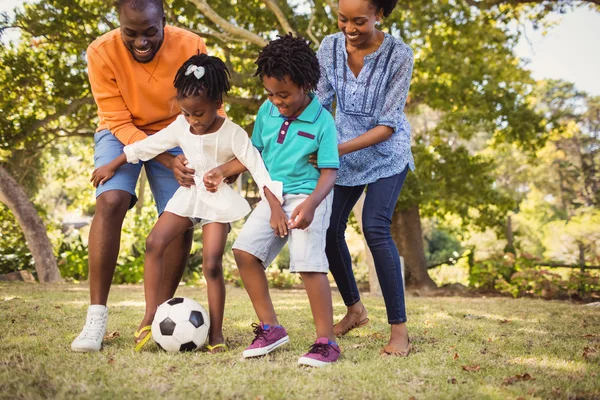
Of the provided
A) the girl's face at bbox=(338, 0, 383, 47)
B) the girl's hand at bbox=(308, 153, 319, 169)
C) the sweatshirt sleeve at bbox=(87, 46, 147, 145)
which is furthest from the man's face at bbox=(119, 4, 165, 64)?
the girl's hand at bbox=(308, 153, 319, 169)

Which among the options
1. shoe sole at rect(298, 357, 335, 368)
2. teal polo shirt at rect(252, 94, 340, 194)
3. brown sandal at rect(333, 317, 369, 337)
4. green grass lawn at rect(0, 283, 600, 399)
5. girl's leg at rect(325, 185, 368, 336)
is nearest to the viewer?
green grass lawn at rect(0, 283, 600, 399)

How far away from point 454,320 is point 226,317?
1.92 metres

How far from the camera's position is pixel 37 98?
457 inches

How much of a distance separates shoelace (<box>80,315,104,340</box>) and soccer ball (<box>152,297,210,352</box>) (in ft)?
1.02

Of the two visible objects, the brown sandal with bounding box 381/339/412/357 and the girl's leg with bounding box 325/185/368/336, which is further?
the girl's leg with bounding box 325/185/368/336

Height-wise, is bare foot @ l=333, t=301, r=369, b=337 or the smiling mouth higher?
the smiling mouth

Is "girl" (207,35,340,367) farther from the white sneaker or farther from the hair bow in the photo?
the white sneaker

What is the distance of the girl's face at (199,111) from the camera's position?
10.9 ft

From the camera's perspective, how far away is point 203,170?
140 inches

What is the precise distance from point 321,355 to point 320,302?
1.01 feet

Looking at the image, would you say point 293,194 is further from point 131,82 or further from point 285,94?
point 131,82

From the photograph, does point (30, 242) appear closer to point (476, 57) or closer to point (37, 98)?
point (37, 98)

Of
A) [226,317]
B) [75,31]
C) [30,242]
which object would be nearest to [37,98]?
[75,31]

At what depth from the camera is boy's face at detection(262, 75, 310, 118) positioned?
323cm
